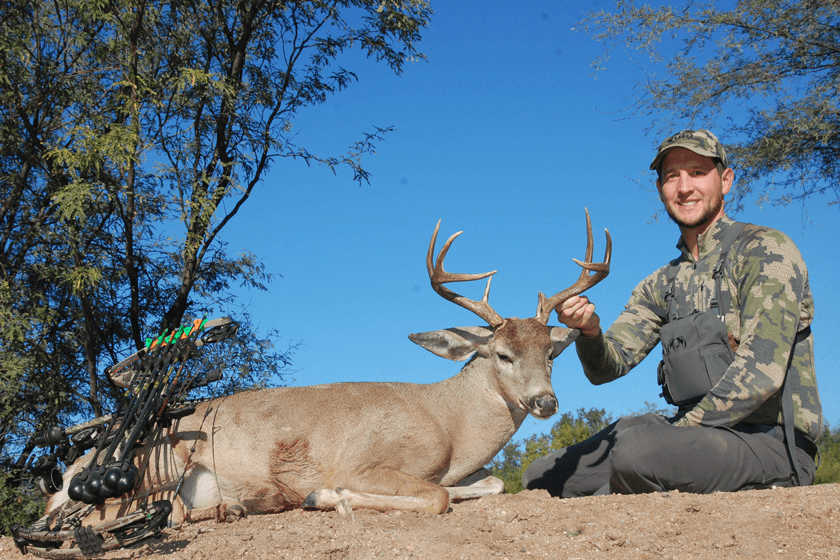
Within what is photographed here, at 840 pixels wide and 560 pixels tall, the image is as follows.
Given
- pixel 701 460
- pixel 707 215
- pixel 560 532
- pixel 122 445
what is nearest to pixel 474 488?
pixel 560 532

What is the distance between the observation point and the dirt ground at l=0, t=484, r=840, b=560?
3.76m

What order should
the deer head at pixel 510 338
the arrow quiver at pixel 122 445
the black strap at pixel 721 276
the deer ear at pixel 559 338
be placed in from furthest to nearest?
the deer ear at pixel 559 338 → the deer head at pixel 510 338 → the black strap at pixel 721 276 → the arrow quiver at pixel 122 445

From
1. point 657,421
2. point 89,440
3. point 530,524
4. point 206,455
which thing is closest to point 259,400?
point 206,455

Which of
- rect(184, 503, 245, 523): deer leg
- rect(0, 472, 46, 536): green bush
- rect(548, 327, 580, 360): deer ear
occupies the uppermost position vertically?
rect(548, 327, 580, 360): deer ear

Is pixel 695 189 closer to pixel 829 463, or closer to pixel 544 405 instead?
pixel 544 405

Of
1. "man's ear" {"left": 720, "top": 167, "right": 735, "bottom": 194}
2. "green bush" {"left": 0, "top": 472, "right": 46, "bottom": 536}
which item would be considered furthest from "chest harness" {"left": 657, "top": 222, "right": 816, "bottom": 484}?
"green bush" {"left": 0, "top": 472, "right": 46, "bottom": 536}

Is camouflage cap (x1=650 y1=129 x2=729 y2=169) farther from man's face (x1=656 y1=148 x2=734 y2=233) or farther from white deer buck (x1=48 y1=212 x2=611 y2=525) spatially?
white deer buck (x1=48 y1=212 x2=611 y2=525)

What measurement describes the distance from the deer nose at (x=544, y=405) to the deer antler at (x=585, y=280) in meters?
0.80

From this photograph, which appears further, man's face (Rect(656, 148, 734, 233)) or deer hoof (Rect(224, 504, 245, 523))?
man's face (Rect(656, 148, 734, 233))

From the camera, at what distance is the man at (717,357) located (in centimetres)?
459

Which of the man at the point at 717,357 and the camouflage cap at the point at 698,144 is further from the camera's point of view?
the camouflage cap at the point at 698,144

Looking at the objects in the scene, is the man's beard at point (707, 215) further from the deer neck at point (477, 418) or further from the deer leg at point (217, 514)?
the deer leg at point (217, 514)

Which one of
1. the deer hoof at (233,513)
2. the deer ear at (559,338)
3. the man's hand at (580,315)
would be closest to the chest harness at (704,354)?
the man's hand at (580,315)

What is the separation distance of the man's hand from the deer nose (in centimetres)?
57
